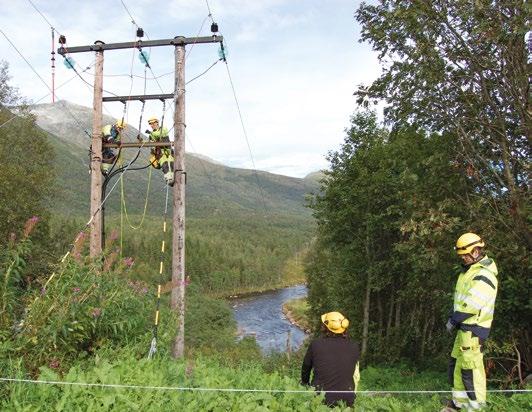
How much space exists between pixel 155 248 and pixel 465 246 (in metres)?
108

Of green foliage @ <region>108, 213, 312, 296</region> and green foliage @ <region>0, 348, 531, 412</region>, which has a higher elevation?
green foliage @ <region>0, 348, 531, 412</region>

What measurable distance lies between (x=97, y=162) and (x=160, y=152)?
1583mm

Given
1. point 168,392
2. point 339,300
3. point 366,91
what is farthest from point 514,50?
point 339,300

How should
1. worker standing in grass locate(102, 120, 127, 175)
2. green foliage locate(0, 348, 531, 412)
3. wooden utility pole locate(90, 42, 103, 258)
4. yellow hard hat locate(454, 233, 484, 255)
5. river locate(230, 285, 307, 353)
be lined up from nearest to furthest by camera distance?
1. green foliage locate(0, 348, 531, 412)
2. yellow hard hat locate(454, 233, 484, 255)
3. wooden utility pole locate(90, 42, 103, 258)
4. worker standing in grass locate(102, 120, 127, 175)
5. river locate(230, 285, 307, 353)

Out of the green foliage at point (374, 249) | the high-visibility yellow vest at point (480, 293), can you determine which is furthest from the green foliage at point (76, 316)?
the green foliage at point (374, 249)

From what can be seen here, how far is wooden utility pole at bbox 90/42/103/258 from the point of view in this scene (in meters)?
11.2

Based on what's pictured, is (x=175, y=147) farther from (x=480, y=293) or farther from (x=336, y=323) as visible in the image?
(x=480, y=293)

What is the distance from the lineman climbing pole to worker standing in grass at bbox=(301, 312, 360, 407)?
4295 millimetres

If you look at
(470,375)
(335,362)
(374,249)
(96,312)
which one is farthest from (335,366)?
(374,249)

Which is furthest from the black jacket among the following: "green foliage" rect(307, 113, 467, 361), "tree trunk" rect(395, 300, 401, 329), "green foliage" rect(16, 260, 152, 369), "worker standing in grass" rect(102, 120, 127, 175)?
"tree trunk" rect(395, 300, 401, 329)

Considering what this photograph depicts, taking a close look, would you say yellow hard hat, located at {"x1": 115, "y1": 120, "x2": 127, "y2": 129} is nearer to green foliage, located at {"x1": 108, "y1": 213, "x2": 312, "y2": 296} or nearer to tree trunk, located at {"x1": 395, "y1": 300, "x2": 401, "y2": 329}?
tree trunk, located at {"x1": 395, "y1": 300, "x2": 401, "y2": 329}

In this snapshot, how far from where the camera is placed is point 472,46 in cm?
953

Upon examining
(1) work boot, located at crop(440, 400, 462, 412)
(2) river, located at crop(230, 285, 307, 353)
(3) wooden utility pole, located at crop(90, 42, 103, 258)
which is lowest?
(2) river, located at crop(230, 285, 307, 353)

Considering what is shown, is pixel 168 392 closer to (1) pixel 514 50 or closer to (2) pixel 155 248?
(1) pixel 514 50
